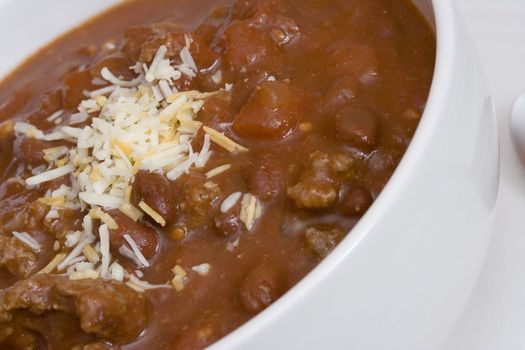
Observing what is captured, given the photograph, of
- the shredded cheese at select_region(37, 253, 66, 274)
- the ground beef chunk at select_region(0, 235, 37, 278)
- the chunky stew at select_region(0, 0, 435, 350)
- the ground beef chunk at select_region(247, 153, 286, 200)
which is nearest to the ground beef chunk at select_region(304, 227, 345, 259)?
the chunky stew at select_region(0, 0, 435, 350)

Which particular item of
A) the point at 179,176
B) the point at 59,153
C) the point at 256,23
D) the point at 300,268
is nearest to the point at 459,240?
the point at 300,268

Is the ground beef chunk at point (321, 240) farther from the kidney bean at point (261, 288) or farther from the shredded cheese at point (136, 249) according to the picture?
the shredded cheese at point (136, 249)

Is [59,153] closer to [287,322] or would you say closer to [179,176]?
[179,176]

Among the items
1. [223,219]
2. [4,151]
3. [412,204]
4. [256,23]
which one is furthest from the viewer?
[4,151]

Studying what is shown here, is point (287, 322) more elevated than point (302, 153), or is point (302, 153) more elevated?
point (287, 322)

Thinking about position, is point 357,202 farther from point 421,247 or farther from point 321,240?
A: point 421,247

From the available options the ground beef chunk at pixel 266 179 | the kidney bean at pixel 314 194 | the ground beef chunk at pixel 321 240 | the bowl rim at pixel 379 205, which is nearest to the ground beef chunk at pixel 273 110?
the ground beef chunk at pixel 266 179

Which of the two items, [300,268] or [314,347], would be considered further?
[300,268]
